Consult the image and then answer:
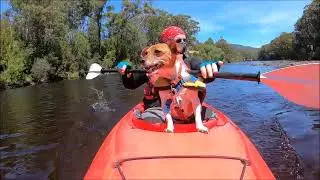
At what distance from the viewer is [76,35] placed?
45.5 metres

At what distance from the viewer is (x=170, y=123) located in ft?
16.3

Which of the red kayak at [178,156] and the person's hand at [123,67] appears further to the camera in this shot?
the person's hand at [123,67]

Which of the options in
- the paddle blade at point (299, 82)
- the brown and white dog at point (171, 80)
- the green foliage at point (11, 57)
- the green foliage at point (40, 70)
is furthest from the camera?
the green foliage at point (40, 70)

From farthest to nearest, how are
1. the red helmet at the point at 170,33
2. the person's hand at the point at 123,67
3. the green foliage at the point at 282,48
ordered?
1. the green foliage at the point at 282,48
2. the person's hand at the point at 123,67
3. the red helmet at the point at 170,33

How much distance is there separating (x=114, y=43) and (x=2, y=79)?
72.7 feet

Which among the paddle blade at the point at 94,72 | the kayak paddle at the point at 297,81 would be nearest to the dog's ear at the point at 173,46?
the kayak paddle at the point at 297,81

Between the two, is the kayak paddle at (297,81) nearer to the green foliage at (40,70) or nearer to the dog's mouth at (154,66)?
the dog's mouth at (154,66)

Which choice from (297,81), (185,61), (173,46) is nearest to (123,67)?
(185,61)

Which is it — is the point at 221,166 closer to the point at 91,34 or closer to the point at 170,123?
the point at 170,123

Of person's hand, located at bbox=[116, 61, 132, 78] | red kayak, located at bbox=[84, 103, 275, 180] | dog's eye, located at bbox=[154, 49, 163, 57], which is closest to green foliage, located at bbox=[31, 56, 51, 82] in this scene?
person's hand, located at bbox=[116, 61, 132, 78]

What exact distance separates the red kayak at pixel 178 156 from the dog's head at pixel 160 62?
574 mm

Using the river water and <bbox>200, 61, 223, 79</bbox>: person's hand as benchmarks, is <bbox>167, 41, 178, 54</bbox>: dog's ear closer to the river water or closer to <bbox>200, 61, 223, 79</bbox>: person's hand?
<bbox>200, 61, 223, 79</bbox>: person's hand

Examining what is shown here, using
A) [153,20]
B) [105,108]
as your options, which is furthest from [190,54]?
[153,20]

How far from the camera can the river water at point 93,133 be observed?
715 centimetres
